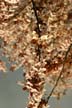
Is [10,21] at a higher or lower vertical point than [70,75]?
higher

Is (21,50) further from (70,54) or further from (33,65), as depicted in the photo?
(33,65)

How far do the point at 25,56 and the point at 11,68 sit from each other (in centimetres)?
71

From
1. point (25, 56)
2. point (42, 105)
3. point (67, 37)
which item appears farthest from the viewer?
point (25, 56)

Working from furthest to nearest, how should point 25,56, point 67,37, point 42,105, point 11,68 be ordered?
point 11,68
point 25,56
point 67,37
point 42,105

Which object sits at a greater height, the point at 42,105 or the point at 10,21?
the point at 10,21

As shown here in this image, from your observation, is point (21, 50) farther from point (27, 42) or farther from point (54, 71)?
point (54, 71)

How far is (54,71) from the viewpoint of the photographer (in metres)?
6.14

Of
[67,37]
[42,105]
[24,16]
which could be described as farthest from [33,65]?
[24,16]

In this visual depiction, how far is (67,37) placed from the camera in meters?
6.07

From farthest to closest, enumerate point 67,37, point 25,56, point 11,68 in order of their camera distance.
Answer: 1. point 11,68
2. point 25,56
3. point 67,37

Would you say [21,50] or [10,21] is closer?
[10,21]

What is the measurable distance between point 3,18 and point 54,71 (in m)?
1.24

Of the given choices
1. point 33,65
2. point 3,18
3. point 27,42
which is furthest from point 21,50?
point 33,65

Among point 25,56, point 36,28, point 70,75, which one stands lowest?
point 70,75
